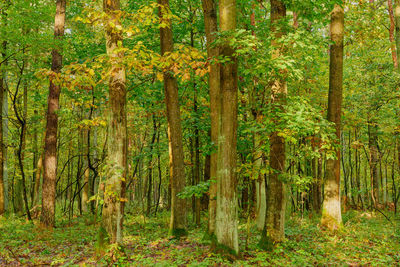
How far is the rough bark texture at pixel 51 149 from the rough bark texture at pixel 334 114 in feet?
35.1

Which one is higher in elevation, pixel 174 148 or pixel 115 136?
pixel 115 136

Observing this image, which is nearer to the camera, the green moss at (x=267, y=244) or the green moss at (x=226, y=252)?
the green moss at (x=226, y=252)

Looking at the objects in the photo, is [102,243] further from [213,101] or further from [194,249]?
[213,101]

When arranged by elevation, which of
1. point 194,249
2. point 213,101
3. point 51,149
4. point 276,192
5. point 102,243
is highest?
point 213,101

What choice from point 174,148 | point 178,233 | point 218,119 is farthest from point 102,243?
point 174,148

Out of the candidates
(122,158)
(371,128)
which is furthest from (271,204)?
(371,128)

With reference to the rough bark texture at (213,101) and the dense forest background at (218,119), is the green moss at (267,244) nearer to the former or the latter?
the dense forest background at (218,119)

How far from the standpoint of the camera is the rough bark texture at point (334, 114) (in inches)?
426

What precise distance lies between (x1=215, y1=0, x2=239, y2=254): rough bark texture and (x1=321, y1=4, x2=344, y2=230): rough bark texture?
5.92 meters

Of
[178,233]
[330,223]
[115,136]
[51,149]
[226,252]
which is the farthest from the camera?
[51,149]

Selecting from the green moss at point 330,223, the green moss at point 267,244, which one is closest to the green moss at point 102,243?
the green moss at point 267,244

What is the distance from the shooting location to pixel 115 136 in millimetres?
6684

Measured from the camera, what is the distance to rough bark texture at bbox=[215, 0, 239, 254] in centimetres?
641

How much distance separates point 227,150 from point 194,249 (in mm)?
3026
